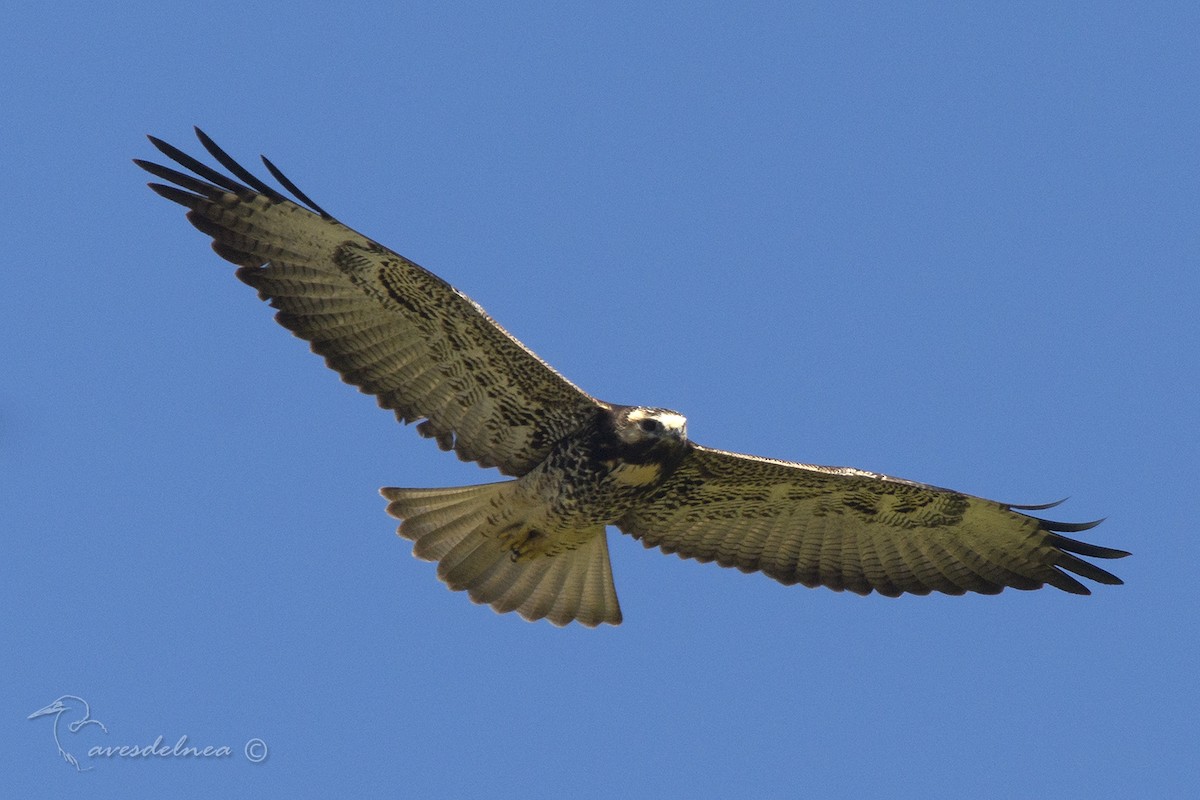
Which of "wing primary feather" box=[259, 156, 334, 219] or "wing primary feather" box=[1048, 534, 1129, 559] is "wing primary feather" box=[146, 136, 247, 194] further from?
"wing primary feather" box=[1048, 534, 1129, 559]

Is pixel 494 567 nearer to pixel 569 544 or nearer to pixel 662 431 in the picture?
pixel 569 544

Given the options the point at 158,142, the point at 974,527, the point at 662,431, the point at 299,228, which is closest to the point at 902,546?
the point at 974,527

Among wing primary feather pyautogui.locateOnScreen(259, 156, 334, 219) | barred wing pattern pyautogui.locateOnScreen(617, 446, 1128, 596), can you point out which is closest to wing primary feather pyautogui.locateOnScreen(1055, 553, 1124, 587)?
barred wing pattern pyautogui.locateOnScreen(617, 446, 1128, 596)

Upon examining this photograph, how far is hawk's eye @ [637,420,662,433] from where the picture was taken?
413 inches

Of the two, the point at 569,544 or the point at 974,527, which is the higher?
the point at 974,527

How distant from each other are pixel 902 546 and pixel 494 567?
256cm

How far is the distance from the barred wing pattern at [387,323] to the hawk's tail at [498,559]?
13.2 inches

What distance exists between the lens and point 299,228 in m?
10.7

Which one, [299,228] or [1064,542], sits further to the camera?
[1064,542]

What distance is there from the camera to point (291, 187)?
10398 millimetres

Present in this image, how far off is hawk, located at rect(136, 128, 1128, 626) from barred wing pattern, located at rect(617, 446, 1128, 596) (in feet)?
0.03

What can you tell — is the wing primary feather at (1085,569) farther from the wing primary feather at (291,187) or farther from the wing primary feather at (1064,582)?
the wing primary feather at (291,187)

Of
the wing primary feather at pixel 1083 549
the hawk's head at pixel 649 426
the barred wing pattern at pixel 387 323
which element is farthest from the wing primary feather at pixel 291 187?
the wing primary feather at pixel 1083 549

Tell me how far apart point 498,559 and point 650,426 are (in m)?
1.61
